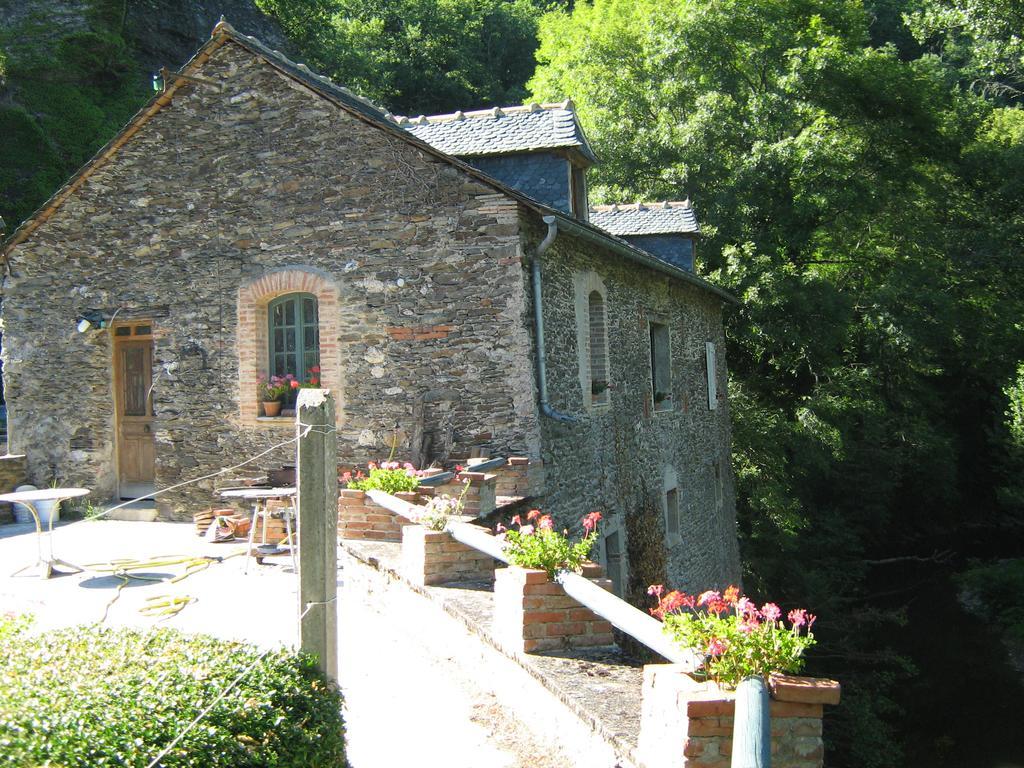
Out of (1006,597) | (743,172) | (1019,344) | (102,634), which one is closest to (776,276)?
(743,172)

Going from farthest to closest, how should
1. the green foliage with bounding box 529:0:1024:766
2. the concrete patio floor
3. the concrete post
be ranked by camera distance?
the green foliage with bounding box 529:0:1024:766, the concrete patio floor, the concrete post

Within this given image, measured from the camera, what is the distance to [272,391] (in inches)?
418

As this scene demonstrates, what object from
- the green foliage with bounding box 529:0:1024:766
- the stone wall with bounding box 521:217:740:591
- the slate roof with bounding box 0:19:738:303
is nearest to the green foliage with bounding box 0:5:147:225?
the slate roof with bounding box 0:19:738:303

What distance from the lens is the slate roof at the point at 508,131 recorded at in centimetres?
1130

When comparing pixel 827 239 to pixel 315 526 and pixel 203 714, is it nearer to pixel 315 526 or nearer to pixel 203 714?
pixel 315 526

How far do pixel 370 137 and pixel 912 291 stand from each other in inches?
529

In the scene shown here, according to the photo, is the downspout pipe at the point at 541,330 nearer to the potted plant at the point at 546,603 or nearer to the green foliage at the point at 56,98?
the potted plant at the point at 546,603

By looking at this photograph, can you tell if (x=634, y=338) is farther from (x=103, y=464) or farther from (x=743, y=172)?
(x=743, y=172)

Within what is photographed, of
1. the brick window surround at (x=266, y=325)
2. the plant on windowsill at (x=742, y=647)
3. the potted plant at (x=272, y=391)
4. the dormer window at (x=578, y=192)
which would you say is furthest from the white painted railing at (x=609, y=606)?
the dormer window at (x=578, y=192)

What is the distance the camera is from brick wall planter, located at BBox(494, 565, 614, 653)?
4969mm

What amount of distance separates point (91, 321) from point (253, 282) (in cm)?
218

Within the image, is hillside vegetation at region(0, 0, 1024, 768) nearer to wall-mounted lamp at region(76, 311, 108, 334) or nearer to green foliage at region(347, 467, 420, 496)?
wall-mounted lamp at region(76, 311, 108, 334)

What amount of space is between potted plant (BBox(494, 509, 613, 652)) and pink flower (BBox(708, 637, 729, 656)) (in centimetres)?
146

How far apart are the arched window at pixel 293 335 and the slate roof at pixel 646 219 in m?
6.77
